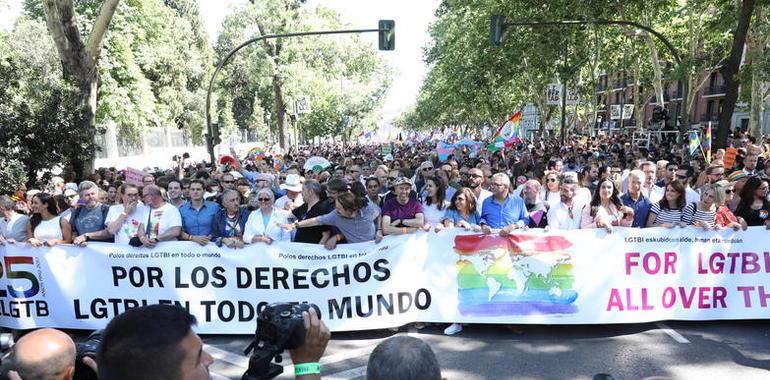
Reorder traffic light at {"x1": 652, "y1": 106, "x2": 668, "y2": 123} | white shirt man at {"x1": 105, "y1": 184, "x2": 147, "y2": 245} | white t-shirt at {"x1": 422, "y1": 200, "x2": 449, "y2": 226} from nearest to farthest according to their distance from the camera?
white shirt man at {"x1": 105, "y1": 184, "x2": 147, "y2": 245}
white t-shirt at {"x1": 422, "y1": 200, "x2": 449, "y2": 226}
traffic light at {"x1": 652, "y1": 106, "x2": 668, "y2": 123}

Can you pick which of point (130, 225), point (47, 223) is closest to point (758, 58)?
point (130, 225)

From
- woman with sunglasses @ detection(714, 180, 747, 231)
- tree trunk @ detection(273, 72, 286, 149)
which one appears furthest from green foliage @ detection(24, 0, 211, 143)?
woman with sunglasses @ detection(714, 180, 747, 231)

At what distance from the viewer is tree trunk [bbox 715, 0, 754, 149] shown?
42.2 ft

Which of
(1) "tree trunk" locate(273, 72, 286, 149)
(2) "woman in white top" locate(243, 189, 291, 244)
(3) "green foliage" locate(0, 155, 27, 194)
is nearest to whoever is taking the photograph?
(2) "woman in white top" locate(243, 189, 291, 244)

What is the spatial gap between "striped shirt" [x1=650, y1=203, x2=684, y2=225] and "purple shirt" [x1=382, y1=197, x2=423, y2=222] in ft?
8.26

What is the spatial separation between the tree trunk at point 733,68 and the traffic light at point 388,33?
824 cm

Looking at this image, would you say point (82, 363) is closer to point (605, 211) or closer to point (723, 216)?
point (605, 211)

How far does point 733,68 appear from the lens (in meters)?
13.3

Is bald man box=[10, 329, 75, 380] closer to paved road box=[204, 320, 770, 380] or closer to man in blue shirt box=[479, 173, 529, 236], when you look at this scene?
paved road box=[204, 320, 770, 380]

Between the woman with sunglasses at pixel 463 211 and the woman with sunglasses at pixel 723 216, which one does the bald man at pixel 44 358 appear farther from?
the woman with sunglasses at pixel 723 216

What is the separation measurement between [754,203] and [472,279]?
3.17 m

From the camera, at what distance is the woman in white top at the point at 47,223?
18.7 ft

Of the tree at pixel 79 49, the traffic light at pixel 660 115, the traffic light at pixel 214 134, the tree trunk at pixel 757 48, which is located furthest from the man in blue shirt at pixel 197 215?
the traffic light at pixel 660 115

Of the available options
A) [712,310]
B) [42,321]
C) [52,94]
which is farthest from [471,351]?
[52,94]
